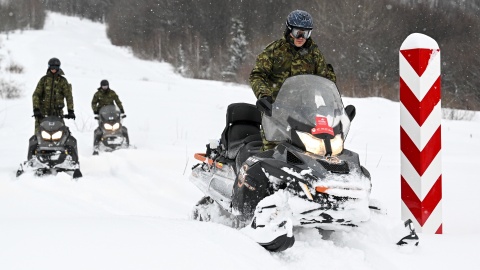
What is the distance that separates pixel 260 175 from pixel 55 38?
4919cm

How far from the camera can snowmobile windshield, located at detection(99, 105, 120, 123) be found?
11.5 meters

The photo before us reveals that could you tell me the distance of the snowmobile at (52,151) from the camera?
27.0 feet

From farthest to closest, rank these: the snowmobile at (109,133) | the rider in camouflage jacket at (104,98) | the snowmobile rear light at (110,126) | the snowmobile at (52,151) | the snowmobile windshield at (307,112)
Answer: the rider in camouflage jacket at (104,98) → the snowmobile rear light at (110,126) → the snowmobile at (109,133) → the snowmobile at (52,151) → the snowmobile windshield at (307,112)

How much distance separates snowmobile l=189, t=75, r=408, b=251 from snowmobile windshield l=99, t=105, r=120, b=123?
7242 mm

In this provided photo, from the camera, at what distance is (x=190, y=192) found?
7000 millimetres

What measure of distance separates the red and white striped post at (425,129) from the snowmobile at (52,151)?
5.24 metres

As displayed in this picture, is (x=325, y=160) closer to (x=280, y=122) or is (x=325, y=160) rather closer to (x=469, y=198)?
(x=280, y=122)

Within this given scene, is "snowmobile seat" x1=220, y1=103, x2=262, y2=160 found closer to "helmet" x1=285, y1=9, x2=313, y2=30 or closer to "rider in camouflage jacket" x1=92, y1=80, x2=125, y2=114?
"helmet" x1=285, y1=9, x2=313, y2=30

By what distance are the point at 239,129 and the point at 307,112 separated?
1.13m

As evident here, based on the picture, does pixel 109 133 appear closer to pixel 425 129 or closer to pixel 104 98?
pixel 104 98

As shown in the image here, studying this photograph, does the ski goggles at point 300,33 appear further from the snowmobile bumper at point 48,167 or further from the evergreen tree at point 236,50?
the evergreen tree at point 236,50


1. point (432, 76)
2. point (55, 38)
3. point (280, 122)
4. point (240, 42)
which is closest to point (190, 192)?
point (280, 122)

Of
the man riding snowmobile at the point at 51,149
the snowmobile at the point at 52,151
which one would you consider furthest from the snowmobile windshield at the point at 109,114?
the snowmobile at the point at 52,151

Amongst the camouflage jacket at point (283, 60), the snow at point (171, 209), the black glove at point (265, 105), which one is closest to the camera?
the snow at point (171, 209)
